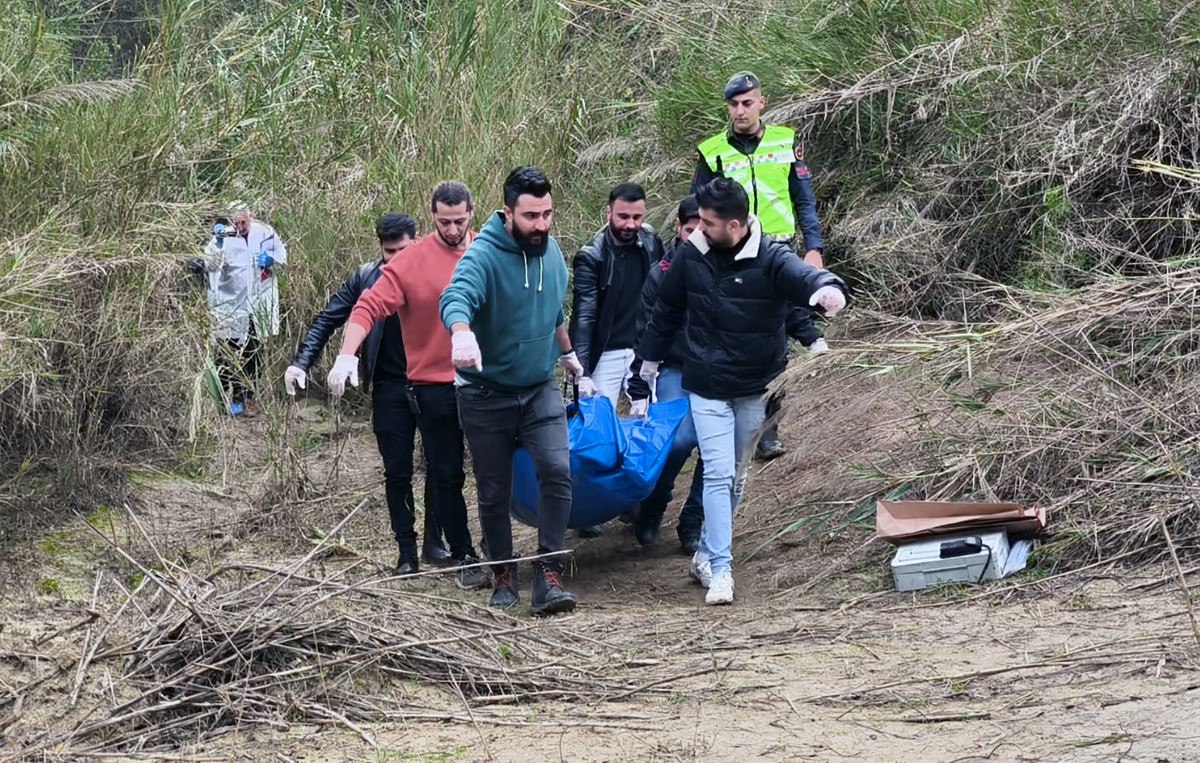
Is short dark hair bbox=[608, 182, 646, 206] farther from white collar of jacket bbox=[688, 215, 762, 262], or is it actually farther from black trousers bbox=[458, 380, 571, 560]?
black trousers bbox=[458, 380, 571, 560]

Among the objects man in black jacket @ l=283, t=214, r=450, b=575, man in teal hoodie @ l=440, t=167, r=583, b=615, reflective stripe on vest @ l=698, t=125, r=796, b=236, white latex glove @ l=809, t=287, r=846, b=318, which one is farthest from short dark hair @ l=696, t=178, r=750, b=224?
man in black jacket @ l=283, t=214, r=450, b=575

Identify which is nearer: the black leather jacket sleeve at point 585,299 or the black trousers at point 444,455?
the black trousers at point 444,455

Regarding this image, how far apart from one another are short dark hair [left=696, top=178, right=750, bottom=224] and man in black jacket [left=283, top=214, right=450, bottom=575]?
1.71m

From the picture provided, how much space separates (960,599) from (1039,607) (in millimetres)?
353

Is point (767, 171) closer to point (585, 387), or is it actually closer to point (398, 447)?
point (585, 387)

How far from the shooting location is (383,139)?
1212 cm

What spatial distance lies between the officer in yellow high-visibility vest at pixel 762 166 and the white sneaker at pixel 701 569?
1.23m

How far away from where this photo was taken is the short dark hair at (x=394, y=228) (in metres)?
7.52

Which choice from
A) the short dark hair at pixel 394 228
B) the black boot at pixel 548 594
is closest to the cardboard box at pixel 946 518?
the black boot at pixel 548 594

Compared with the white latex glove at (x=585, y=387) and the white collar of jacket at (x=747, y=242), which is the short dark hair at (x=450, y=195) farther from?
the white collar of jacket at (x=747, y=242)

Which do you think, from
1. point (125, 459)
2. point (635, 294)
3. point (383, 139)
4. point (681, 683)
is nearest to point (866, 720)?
point (681, 683)

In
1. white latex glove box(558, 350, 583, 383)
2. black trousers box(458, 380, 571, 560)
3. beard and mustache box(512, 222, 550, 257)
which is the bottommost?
black trousers box(458, 380, 571, 560)

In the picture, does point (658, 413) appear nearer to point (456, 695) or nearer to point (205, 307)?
point (456, 695)

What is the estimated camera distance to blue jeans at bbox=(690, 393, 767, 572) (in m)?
6.77
